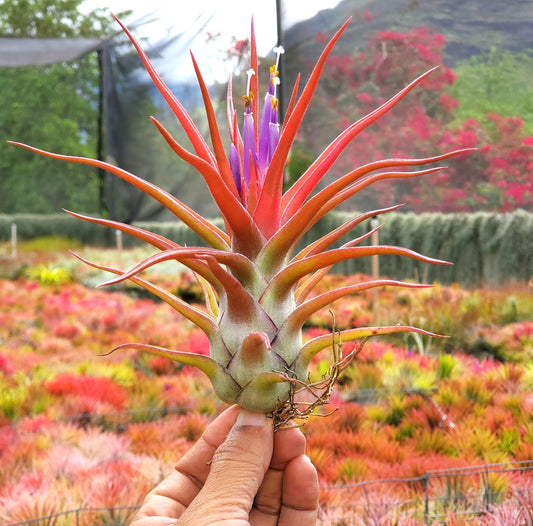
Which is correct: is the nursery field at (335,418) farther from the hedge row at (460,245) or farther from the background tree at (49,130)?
the background tree at (49,130)

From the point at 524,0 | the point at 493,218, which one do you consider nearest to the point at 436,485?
the point at 493,218

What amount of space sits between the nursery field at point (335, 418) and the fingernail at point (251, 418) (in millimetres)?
145

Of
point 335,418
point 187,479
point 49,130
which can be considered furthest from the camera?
point 49,130

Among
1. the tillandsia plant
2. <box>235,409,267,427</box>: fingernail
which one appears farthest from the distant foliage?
<box>235,409,267,427</box>: fingernail

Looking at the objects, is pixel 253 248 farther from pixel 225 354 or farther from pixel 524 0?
pixel 524 0

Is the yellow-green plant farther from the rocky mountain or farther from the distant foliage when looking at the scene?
the rocky mountain

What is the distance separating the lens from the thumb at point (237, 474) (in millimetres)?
611

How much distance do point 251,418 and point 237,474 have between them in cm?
7

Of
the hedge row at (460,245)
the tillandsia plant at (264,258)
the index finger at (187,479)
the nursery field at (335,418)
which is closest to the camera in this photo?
the tillandsia plant at (264,258)

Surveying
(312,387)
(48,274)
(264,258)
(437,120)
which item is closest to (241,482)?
(312,387)

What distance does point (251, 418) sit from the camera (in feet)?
2.00

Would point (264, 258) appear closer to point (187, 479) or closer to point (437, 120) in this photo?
point (187, 479)

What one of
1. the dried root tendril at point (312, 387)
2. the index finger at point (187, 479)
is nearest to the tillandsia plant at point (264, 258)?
the dried root tendril at point (312, 387)

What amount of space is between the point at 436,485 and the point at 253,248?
33.8 inches
